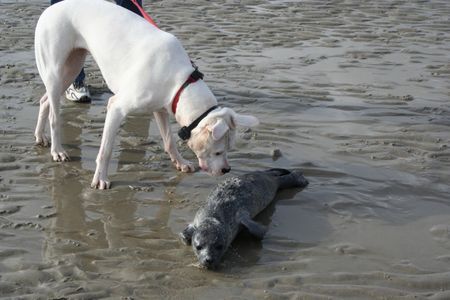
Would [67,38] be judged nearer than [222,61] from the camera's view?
Yes

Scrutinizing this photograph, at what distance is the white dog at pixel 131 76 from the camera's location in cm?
538

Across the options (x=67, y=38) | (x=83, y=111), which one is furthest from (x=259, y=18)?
(x=67, y=38)

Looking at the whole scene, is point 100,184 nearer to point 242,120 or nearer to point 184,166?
point 184,166

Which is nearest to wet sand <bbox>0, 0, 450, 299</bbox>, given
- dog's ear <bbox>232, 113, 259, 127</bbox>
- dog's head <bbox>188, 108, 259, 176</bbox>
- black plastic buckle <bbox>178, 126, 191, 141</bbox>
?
dog's head <bbox>188, 108, 259, 176</bbox>

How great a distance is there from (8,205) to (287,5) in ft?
31.4

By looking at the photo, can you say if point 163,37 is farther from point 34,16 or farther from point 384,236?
point 34,16

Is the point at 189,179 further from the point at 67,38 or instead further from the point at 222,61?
the point at 222,61

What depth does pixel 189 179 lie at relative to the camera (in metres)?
5.99

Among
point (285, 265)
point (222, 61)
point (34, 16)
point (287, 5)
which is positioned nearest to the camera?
point (285, 265)

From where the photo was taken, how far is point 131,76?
18.2 ft

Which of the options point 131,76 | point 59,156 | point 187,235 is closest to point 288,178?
point 187,235

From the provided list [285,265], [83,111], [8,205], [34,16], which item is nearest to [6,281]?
[8,205]

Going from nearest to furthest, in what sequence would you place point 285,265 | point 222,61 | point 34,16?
point 285,265
point 222,61
point 34,16

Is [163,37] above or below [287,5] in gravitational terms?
above
